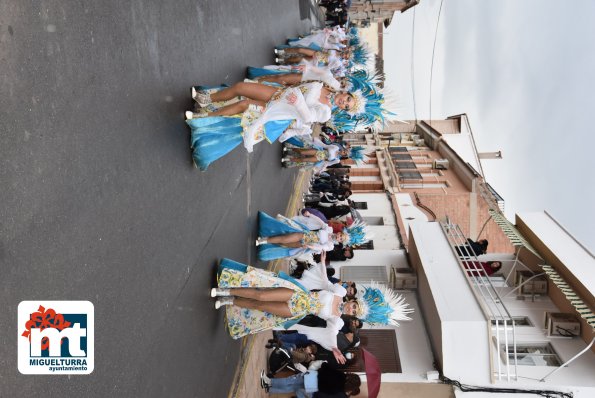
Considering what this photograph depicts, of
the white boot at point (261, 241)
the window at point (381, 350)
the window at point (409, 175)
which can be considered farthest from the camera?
the window at point (409, 175)

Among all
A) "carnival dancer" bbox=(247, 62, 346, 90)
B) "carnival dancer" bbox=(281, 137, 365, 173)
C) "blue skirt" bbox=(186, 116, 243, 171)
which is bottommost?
"carnival dancer" bbox=(281, 137, 365, 173)

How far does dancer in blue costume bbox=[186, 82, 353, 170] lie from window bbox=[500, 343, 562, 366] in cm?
635

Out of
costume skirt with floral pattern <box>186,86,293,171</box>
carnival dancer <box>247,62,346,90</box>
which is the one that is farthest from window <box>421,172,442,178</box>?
costume skirt with floral pattern <box>186,86,293,171</box>

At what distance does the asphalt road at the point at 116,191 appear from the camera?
3.07 metres

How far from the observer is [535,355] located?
9539mm

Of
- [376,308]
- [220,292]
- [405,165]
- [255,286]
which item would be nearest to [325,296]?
[376,308]

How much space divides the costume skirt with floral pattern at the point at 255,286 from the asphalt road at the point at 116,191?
23cm

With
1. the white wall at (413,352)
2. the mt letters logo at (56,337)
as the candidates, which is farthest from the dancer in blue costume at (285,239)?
the mt letters logo at (56,337)

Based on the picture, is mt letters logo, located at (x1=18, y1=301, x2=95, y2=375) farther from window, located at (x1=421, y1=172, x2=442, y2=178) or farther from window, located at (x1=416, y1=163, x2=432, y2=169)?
window, located at (x1=416, y1=163, x2=432, y2=169)

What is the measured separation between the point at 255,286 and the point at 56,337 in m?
3.45

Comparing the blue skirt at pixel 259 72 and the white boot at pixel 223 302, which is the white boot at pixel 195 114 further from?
the blue skirt at pixel 259 72

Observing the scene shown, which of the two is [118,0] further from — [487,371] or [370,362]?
[487,371]

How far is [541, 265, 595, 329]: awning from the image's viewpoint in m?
8.72

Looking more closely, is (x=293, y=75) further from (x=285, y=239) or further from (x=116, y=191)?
(x=116, y=191)
